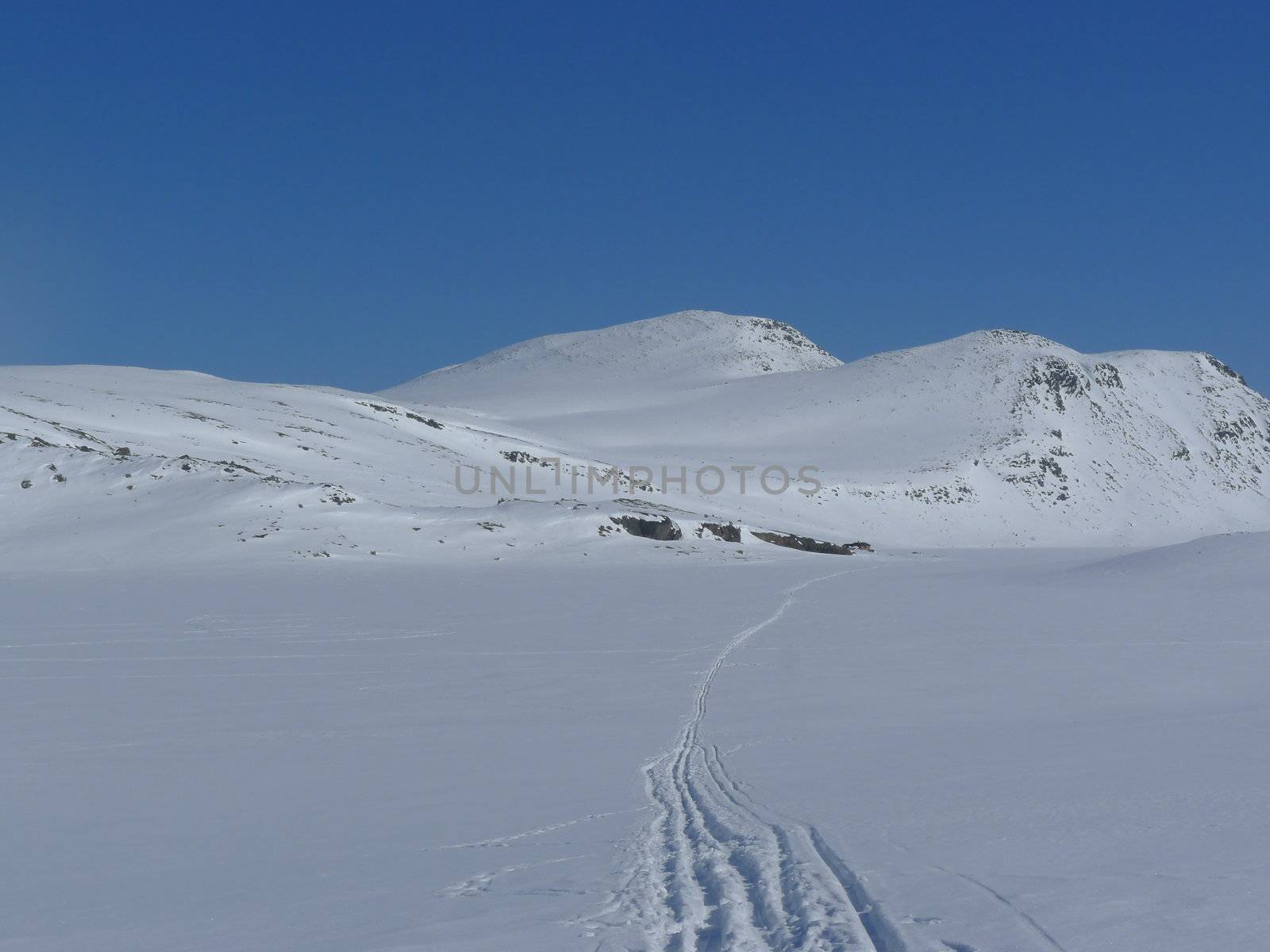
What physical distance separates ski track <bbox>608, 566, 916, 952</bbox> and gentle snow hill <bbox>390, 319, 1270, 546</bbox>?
4912 centimetres

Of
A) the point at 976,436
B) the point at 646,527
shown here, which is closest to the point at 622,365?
the point at 976,436

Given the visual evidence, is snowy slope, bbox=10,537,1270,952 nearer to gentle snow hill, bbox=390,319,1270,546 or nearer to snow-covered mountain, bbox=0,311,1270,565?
snow-covered mountain, bbox=0,311,1270,565

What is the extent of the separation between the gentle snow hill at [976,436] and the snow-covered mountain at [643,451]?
35cm

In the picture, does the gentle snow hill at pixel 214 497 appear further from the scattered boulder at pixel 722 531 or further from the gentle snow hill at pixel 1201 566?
the gentle snow hill at pixel 1201 566

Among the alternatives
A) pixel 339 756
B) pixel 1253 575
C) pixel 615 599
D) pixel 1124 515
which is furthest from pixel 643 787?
pixel 1124 515

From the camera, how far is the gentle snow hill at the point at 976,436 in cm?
7162

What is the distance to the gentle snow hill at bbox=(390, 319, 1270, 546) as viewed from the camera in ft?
235

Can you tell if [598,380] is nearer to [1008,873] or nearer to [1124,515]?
[1124,515]

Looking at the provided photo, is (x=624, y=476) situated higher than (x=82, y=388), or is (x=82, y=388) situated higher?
(x=82, y=388)

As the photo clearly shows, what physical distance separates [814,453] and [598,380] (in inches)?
2045

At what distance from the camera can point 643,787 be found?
7.50 metres

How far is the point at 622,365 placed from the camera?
459 feet

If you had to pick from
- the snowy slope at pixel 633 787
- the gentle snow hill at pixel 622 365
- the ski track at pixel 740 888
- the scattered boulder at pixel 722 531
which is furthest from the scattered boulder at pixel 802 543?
the gentle snow hill at pixel 622 365

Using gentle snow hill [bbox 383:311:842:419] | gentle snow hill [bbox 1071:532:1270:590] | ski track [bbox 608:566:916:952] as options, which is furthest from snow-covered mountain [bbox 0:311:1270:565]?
ski track [bbox 608:566:916:952]
